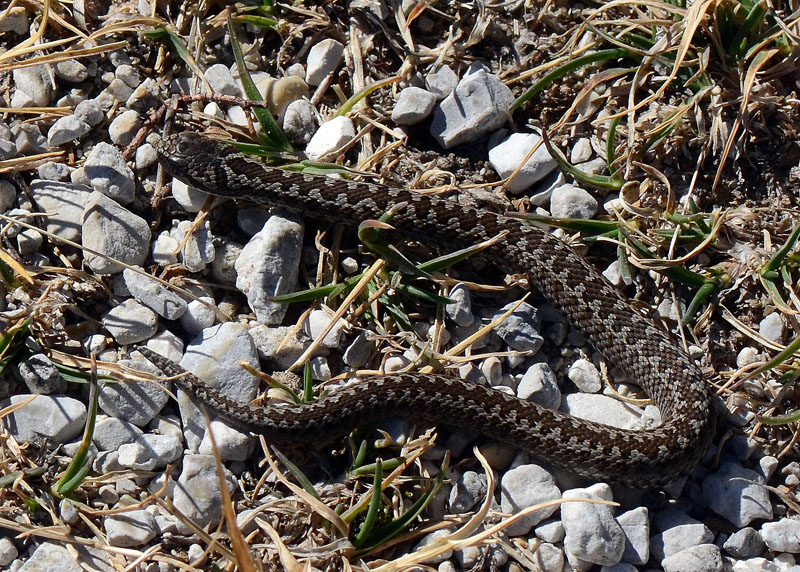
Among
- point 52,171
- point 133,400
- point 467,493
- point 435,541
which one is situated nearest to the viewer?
point 435,541

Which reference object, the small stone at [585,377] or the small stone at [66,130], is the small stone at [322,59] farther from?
the small stone at [585,377]

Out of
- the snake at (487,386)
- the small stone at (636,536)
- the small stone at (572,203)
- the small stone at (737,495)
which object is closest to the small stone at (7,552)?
the snake at (487,386)

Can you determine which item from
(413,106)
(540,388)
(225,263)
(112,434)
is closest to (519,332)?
(540,388)

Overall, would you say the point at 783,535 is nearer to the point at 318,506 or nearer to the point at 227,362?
the point at 318,506

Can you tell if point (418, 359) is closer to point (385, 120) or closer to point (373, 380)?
point (373, 380)

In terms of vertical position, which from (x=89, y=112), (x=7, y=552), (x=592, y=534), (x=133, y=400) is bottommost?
(x=592, y=534)

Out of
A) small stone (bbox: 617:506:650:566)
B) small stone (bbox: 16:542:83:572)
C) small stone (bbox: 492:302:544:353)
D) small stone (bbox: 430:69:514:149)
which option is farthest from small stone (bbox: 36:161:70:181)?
small stone (bbox: 617:506:650:566)
